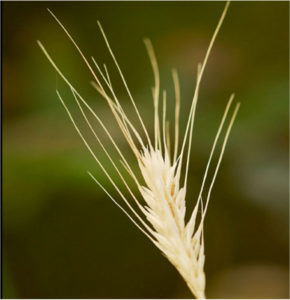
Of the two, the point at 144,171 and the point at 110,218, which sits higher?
the point at 144,171

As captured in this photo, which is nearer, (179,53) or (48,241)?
(48,241)

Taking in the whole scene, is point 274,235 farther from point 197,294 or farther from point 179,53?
point 197,294

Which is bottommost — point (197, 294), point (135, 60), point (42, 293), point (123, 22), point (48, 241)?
point (42, 293)

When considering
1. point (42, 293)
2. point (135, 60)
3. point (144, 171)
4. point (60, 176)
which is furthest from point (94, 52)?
point (144, 171)

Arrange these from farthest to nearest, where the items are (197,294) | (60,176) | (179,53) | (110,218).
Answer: (179,53) < (110,218) < (60,176) < (197,294)

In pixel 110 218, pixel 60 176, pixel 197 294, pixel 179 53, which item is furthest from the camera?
pixel 179 53

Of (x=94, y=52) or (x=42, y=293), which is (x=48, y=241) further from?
(x=94, y=52)
